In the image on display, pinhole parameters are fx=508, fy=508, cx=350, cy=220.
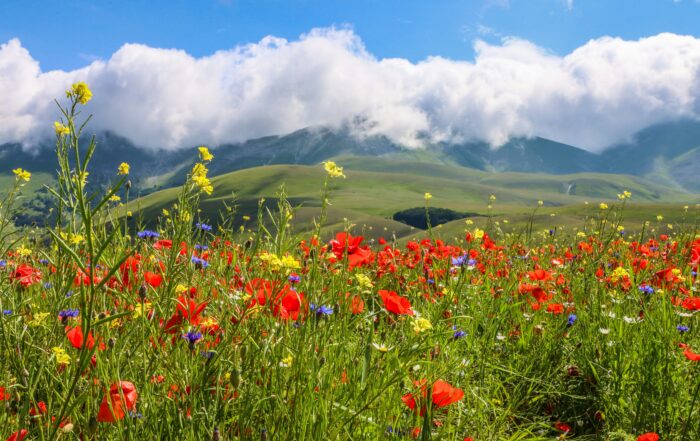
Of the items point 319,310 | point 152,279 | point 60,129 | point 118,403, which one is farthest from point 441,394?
point 60,129

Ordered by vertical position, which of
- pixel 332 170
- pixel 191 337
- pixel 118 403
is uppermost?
pixel 332 170

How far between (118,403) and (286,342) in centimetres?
76

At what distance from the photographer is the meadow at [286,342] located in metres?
1.85

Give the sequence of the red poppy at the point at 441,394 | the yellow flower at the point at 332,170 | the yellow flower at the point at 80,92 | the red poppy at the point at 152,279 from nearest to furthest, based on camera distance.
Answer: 1. the yellow flower at the point at 80,92
2. the red poppy at the point at 441,394
3. the yellow flower at the point at 332,170
4. the red poppy at the point at 152,279

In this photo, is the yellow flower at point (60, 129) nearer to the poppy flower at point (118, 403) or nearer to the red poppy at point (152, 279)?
the poppy flower at point (118, 403)

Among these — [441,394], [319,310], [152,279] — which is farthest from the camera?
[152,279]

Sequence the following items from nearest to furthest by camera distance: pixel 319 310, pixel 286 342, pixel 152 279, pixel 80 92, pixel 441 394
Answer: pixel 80 92, pixel 441 394, pixel 319 310, pixel 286 342, pixel 152 279

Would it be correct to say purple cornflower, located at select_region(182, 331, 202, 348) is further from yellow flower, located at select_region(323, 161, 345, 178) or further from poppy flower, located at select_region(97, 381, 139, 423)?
yellow flower, located at select_region(323, 161, 345, 178)

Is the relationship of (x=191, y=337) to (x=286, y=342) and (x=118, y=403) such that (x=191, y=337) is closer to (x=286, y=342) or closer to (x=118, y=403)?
(x=118, y=403)

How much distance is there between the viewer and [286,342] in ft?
7.47

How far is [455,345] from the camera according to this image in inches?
127

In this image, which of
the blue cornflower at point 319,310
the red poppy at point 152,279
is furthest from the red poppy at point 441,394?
the red poppy at point 152,279

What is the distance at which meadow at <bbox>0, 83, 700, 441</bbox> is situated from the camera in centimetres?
185

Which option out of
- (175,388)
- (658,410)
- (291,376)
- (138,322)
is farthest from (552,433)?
(138,322)
